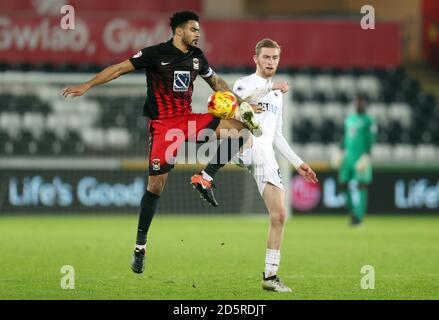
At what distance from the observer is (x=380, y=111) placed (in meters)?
22.3

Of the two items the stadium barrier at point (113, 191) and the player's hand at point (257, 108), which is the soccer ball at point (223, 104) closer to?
the player's hand at point (257, 108)

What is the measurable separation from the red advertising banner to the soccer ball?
41.1ft

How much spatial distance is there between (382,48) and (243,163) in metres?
14.4

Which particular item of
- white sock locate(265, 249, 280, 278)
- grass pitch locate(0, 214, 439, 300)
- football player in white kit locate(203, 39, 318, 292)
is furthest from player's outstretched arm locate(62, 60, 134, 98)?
white sock locate(265, 249, 280, 278)

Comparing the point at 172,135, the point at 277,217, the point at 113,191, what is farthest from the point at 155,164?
the point at 113,191

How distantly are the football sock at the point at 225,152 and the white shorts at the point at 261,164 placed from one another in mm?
63

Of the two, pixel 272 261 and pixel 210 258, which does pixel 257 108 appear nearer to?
pixel 272 261

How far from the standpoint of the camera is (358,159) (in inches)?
655

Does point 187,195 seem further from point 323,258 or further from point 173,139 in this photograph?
point 173,139

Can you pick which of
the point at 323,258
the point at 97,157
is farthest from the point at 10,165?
the point at 323,258

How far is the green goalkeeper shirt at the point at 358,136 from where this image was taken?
655 inches

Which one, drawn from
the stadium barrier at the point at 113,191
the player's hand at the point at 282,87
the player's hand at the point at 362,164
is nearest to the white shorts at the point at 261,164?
the player's hand at the point at 282,87

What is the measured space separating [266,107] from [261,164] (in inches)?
18.3

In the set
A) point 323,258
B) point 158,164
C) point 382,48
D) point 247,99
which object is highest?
point 382,48
